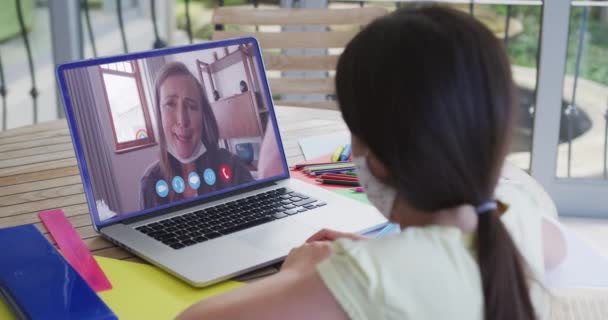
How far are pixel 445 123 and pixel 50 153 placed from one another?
1.11 meters

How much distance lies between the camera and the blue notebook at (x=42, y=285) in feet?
2.97

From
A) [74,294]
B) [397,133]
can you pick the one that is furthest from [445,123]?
[74,294]

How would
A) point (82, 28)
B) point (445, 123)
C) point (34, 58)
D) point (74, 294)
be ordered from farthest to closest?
point (34, 58) < point (82, 28) < point (74, 294) < point (445, 123)

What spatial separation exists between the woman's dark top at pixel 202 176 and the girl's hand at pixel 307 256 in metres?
0.30

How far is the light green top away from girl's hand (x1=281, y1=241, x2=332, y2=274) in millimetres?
176

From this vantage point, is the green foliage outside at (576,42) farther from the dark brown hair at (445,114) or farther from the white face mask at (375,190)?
the dark brown hair at (445,114)

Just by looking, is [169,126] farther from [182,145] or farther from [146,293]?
[146,293]

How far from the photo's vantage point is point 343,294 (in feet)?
2.43

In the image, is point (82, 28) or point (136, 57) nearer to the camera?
point (136, 57)

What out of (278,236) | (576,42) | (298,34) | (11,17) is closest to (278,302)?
(278,236)

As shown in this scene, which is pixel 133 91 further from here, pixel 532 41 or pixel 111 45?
pixel 111 45

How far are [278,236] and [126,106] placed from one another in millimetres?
333

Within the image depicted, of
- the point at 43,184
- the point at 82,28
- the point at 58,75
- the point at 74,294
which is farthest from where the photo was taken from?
the point at 82,28

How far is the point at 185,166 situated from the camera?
124 centimetres
